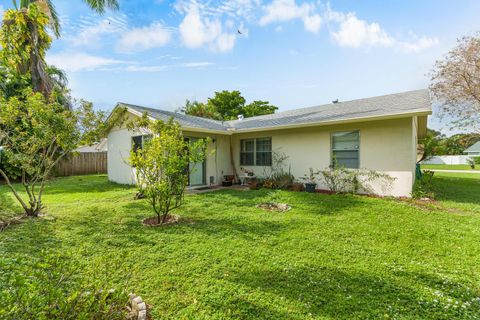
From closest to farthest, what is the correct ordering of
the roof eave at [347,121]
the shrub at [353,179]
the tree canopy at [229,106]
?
the roof eave at [347,121], the shrub at [353,179], the tree canopy at [229,106]

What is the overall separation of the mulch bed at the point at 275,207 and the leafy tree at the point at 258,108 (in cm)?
2314

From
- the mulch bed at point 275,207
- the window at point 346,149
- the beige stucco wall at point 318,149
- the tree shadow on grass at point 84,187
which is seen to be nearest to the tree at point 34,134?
the beige stucco wall at point 318,149

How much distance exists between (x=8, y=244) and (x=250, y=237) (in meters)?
4.22

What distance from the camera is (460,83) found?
Result: 1533cm

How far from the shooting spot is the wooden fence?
671 inches

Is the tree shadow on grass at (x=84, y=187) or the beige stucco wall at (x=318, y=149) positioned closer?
the beige stucco wall at (x=318, y=149)

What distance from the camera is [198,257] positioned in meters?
3.81

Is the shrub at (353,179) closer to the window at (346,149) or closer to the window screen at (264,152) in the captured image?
the window at (346,149)

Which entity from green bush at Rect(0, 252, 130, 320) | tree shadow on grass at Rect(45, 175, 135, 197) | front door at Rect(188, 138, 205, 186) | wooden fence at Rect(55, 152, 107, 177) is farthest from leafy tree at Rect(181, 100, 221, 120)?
green bush at Rect(0, 252, 130, 320)

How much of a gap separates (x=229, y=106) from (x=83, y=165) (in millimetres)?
16955

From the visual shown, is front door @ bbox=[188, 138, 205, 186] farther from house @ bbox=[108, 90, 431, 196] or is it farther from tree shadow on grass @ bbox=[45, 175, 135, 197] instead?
tree shadow on grass @ bbox=[45, 175, 135, 197]

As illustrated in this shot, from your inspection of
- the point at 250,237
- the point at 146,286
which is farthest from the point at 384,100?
the point at 146,286

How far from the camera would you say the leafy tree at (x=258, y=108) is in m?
29.5

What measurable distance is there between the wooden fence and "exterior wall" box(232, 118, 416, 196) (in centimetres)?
1552
